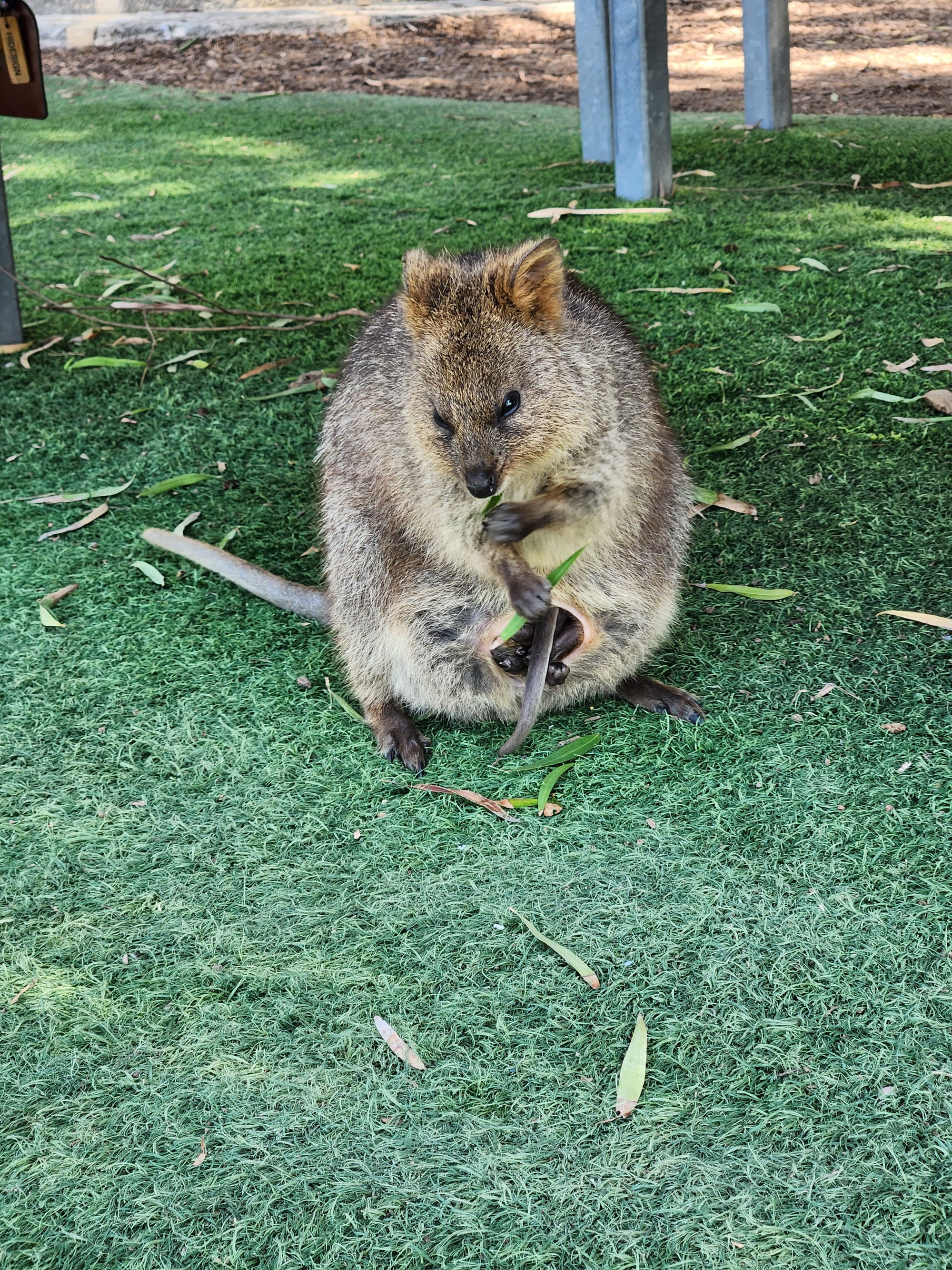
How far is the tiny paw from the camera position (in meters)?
2.01

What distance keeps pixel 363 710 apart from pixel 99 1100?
970mm

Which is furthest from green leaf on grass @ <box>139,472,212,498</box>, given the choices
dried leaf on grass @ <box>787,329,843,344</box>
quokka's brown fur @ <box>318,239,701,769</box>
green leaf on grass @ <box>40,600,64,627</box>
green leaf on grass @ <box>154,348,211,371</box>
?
dried leaf on grass @ <box>787,329,843,344</box>

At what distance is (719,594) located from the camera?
103 inches

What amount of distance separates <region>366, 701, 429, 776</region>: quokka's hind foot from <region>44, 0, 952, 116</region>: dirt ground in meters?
5.99

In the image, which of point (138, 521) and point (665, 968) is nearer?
point (665, 968)

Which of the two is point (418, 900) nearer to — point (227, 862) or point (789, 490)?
point (227, 862)

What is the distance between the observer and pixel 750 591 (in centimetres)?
259

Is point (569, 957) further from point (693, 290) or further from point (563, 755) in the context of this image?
point (693, 290)

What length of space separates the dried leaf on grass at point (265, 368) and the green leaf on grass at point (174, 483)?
62 centimetres

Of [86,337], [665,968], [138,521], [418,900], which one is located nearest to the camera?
[665,968]

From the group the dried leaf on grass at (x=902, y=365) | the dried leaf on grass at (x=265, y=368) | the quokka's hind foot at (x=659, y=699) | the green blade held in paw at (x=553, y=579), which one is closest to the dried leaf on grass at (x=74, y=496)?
the dried leaf on grass at (x=265, y=368)

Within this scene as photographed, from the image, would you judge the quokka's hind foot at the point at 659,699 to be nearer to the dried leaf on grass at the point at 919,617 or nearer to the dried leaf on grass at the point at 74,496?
the dried leaf on grass at the point at 919,617

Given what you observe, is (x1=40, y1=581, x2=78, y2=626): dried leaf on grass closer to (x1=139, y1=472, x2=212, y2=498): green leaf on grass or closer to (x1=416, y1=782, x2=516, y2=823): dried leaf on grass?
(x1=139, y1=472, x2=212, y2=498): green leaf on grass

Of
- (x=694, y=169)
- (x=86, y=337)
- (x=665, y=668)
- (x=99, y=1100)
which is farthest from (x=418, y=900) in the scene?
(x=694, y=169)
